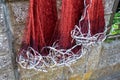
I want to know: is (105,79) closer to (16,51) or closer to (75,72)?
(75,72)

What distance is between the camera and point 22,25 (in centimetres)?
137

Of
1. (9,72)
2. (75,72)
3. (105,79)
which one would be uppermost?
(9,72)

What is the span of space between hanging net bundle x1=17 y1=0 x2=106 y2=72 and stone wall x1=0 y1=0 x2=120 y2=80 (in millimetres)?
97

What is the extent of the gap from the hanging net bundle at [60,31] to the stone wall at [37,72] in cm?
10

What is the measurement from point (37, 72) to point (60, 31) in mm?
511

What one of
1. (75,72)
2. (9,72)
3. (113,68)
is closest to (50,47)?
(9,72)

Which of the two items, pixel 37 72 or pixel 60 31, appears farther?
pixel 37 72

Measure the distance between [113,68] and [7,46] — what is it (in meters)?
1.15

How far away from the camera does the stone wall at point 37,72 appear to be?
1284 millimetres

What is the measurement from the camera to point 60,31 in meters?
1.28

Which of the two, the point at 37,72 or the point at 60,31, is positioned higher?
the point at 60,31

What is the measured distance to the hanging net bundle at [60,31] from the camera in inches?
47.0

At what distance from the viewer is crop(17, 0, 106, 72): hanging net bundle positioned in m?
1.19

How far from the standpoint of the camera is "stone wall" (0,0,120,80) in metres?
1.28
